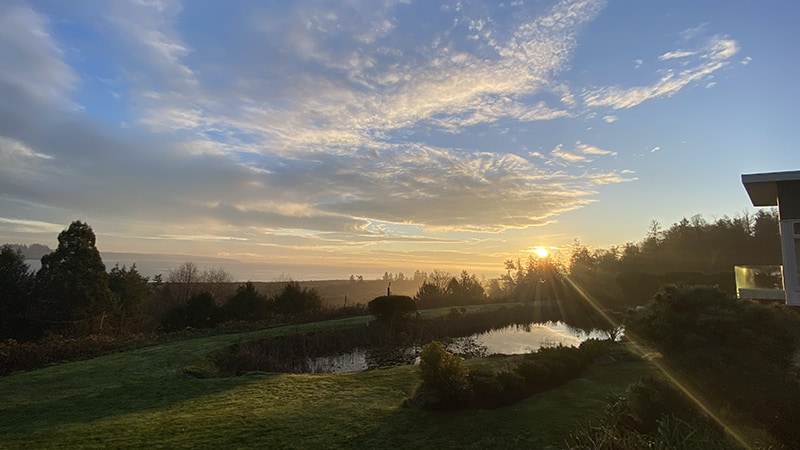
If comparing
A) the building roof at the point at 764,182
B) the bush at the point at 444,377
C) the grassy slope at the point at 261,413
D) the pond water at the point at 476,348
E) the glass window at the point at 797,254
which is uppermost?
the building roof at the point at 764,182

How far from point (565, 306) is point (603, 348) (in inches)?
868

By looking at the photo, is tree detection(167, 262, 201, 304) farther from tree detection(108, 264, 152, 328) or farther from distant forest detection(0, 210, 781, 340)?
tree detection(108, 264, 152, 328)

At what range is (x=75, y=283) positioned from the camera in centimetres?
1627

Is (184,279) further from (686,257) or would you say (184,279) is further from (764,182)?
(686,257)

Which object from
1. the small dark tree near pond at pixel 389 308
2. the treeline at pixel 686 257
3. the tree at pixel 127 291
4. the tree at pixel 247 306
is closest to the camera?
the small dark tree near pond at pixel 389 308

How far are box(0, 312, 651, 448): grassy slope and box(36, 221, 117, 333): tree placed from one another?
8.18 meters

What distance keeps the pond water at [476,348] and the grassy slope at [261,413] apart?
324cm

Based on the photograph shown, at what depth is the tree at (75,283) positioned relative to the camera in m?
16.1

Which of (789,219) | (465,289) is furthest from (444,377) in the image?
(465,289)

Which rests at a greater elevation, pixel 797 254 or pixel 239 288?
pixel 797 254

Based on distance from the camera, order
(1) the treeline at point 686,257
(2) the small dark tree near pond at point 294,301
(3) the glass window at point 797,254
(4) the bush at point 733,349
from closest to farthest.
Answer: (4) the bush at point 733,349
(3) the glass window at point 797,254
(2) the small dark tree near pond at point 294,301
(1) the treeline at point 686,257

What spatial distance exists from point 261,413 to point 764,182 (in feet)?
33.4

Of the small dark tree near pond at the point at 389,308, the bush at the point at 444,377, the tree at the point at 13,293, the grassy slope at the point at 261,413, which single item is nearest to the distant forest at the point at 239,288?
the tree at the point at 13,293

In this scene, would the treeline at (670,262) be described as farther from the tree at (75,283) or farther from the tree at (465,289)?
the tree at (75,283)
